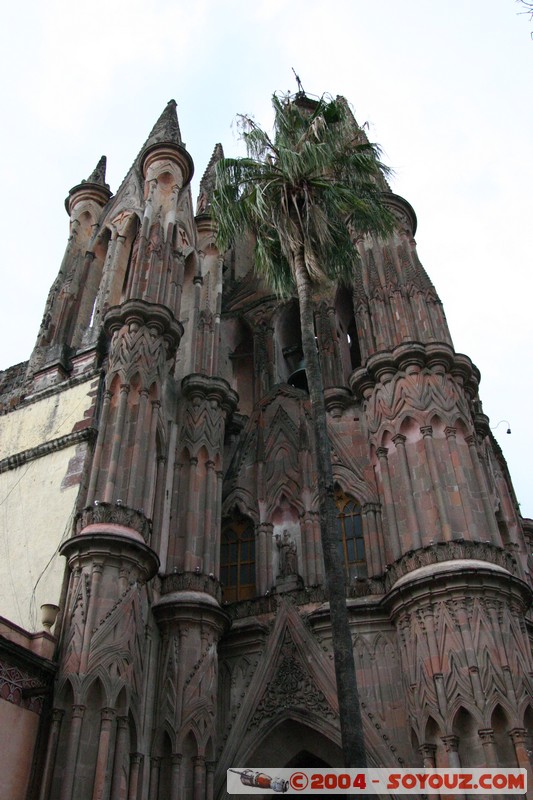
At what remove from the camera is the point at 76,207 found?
28.0 meters

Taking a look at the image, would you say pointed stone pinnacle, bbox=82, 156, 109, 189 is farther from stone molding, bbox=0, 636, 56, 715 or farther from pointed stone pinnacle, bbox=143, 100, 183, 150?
stone molding, bbox=0, 636, 56, 715

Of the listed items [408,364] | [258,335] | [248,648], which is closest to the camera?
[248,648]

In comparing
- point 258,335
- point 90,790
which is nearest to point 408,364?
point 258,335

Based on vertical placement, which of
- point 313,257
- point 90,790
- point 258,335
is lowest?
point 90,790

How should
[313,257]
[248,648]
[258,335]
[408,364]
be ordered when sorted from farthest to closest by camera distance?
1. [258,335]
2. [408,364]
3. [248,648]
4. [313,257]

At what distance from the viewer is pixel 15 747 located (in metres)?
13.1

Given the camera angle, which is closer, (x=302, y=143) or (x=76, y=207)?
(x=302, y=143)

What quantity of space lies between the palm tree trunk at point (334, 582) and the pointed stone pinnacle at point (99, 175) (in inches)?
660

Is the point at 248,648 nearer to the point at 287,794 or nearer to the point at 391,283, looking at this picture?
the point at 287,794

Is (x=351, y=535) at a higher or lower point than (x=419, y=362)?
lower

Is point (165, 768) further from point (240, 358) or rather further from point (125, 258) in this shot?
point (125, 258)

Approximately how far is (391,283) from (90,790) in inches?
596

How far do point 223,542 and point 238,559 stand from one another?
30.9 inches

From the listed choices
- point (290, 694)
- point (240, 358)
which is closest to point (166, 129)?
point (240, 358)
